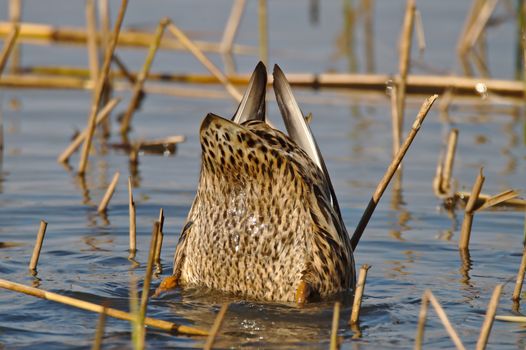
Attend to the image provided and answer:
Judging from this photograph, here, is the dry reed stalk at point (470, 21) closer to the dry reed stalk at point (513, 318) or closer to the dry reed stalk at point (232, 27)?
the dry reed stalk at point (232, 27)

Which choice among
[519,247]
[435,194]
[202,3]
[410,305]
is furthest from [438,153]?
[202,3]

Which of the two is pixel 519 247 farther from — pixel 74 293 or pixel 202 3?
pixel 202 3

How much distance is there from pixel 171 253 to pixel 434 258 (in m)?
1.53

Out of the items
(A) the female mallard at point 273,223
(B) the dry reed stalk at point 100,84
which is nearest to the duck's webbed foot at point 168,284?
(A) the female mallard at point 273,223

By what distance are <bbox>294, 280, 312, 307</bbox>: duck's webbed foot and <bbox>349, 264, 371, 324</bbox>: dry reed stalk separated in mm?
364

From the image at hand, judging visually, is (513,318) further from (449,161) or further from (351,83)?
(351,83)

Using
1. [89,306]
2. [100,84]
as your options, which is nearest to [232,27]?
[100,84]

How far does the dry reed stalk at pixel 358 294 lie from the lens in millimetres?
4414

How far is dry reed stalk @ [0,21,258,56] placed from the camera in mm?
11797

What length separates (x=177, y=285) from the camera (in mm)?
5641

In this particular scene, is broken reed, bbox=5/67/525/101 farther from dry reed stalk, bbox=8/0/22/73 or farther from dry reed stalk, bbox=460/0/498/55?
dry reed stalk, bbox=460/0/498/55

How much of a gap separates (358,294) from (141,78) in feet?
14.1

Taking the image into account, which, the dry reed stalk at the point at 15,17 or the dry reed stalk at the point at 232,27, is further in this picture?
the dry reed stalk at the point at 232,27

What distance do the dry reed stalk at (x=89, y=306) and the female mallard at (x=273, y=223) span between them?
830 mm
